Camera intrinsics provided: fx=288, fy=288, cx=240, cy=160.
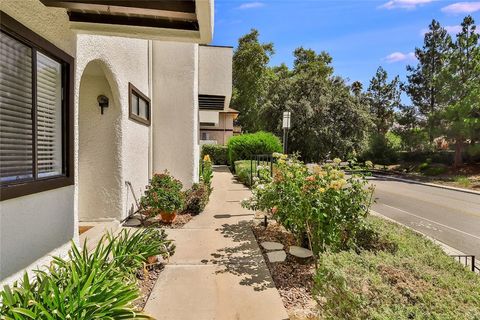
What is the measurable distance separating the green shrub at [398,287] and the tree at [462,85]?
24336 millimetres

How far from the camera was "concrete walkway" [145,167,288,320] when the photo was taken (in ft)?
10.5

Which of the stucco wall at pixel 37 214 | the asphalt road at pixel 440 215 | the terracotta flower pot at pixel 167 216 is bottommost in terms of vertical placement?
the asphalt road at pixel 440 215

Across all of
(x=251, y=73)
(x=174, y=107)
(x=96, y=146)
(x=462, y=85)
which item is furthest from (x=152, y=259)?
(x=251, y=73)

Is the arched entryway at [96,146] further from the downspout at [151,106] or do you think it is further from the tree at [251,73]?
the tree at [251,73]

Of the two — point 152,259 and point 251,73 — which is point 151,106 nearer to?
point 152,259

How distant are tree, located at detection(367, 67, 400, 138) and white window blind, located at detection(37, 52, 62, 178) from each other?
138ft

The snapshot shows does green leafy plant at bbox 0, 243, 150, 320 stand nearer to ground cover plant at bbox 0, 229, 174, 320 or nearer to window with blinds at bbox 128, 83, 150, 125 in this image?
ground cover plant at bbox 0, 229, 174, 320

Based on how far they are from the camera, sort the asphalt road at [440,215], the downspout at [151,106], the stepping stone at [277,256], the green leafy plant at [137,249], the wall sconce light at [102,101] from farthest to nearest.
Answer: the downspout at [151,106]
the asphalt road at [440,215]
the wall sconce light at [102,101]
the stepping stone at [277,256]
the green leafy plant at [137,249]

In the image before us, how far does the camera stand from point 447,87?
2436cm

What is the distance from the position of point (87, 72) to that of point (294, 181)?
4475mm

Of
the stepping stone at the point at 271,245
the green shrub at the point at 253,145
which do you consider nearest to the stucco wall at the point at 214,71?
the stepping stone at the point at 271,245

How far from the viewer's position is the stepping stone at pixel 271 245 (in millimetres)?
5237

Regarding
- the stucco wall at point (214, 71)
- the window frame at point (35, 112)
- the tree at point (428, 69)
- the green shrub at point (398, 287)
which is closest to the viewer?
the green shrub at point (398, 287)

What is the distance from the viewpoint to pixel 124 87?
6.04 m
